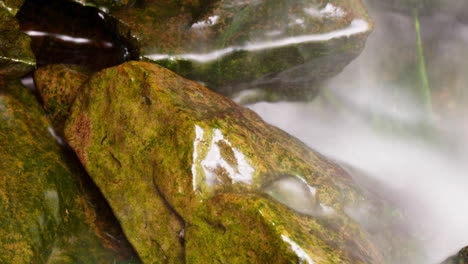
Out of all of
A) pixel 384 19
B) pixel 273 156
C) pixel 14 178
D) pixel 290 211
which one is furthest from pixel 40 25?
pixel 384 19

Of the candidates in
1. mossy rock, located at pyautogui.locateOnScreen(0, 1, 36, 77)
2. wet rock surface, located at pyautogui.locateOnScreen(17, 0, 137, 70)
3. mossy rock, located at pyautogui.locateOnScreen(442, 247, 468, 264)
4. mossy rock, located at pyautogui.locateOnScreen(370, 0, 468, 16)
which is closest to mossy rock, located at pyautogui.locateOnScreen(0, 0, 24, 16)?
mossy rock, located at pyautogui.locateOnScreen(0, 1, 36, 77)

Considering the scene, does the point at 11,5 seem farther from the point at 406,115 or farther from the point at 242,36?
the point at 406,115

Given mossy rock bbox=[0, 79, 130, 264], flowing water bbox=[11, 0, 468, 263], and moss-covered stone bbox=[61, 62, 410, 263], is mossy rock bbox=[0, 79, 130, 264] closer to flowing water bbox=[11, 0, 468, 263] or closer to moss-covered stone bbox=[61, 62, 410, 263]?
moss-covered stone bbox=[61, 62, 410, 263]

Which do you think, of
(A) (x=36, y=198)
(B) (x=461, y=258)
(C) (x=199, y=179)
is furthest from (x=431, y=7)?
(A) (x=36, y=198)

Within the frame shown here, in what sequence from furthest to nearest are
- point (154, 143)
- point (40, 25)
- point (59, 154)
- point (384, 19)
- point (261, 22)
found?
point (384, 19) → point (261, 22) → point (40, 25) → point (59, 154) → point (154, 143)

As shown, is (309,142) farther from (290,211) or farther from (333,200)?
(290,211)

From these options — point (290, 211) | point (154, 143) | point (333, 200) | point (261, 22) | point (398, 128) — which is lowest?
point (398, 128)
